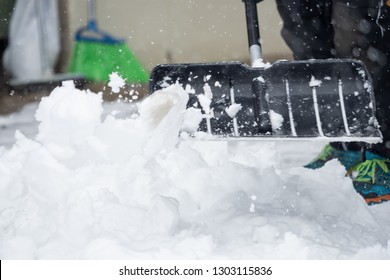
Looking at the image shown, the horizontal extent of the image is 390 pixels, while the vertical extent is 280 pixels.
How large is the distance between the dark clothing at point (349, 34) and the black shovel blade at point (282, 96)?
0.26m

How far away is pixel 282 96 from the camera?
1455 mm

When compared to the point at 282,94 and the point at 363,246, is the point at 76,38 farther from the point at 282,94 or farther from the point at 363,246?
the point at 363,246

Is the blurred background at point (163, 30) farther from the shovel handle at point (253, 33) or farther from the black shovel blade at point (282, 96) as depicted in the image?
the black shovel blade at point (282, 96)

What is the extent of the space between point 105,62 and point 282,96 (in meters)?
2.12

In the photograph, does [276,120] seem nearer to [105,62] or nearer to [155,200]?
[155,200]

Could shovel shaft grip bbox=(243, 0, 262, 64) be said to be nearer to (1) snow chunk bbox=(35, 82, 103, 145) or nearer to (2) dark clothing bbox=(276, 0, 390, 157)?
(2) dark clothing bbox=(276, 0, 390, 157)

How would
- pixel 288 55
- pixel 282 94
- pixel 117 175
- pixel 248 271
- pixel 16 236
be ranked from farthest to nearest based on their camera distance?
pixel 288 55 < pixel 282 94 < pixel 117 175 < pixel 16 236 < pixel 248 271

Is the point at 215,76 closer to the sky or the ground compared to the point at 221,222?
closer to the sky

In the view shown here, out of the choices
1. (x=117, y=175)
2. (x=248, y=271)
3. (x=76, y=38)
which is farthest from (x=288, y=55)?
(x=248, y=271)

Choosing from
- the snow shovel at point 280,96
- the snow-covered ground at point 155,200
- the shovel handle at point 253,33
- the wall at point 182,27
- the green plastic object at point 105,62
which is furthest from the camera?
the green plastic object at point 105,62

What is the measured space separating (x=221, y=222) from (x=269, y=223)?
103 mm

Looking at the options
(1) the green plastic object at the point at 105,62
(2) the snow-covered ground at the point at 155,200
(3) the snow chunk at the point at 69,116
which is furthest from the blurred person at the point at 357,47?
(1) the green plastic object at the point at 105,62

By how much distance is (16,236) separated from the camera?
1.06 meters

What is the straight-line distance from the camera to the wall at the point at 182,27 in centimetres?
324
